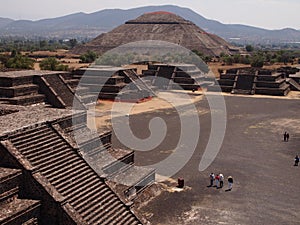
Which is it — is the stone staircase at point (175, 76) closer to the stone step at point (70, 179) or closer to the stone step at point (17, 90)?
the stone step at point (17, 90)

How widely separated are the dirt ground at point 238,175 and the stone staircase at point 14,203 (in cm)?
430

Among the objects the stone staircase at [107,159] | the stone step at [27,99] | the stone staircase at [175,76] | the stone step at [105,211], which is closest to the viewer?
the stone step at [105,211]

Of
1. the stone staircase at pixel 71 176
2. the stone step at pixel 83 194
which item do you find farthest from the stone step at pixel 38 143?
the stone step at pixel 83 194

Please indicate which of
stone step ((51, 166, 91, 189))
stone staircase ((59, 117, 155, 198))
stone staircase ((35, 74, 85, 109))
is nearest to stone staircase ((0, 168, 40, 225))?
stone step ((51, 166, 91, 189))

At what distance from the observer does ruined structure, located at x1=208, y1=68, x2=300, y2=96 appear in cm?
4906

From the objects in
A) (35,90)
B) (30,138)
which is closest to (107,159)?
(30,138)

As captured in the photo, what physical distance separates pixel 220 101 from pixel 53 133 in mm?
30784

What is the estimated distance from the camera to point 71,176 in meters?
13.7

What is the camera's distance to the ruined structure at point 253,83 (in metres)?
49.1

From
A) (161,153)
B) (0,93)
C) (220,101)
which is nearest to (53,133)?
(161,153)

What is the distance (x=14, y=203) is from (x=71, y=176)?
7.10ft

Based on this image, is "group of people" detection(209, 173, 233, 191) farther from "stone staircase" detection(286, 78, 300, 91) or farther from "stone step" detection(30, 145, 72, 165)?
"stone staircase" detection(286, 78, 300, 91)

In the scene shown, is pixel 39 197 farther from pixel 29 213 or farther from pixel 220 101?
pixel 220 101

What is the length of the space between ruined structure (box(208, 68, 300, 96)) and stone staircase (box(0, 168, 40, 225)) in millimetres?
39770
